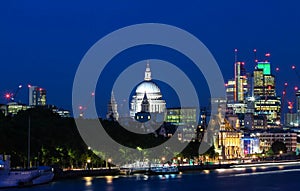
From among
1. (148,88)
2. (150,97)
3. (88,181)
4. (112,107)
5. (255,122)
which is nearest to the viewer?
(88,181)

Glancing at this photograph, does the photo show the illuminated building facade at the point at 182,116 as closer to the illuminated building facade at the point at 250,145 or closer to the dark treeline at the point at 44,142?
the illuminated building facade at the point at 250,145

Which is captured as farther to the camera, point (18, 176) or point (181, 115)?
point (181, 115)

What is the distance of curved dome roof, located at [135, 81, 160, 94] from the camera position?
163 meters

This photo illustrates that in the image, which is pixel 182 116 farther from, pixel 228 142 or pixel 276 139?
pixel 228 142

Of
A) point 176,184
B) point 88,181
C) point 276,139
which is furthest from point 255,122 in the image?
point 88,181

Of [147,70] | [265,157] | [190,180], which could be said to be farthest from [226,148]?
[190,180]

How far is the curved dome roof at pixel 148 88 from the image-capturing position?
163 m

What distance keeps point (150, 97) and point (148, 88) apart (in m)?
2.06

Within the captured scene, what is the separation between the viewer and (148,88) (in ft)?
536

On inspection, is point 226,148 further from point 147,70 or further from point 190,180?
point 190,180

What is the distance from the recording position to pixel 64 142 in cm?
6675

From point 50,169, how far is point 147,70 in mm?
112322

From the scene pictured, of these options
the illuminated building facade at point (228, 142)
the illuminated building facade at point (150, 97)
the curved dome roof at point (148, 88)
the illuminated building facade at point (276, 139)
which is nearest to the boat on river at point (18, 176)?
the illuminated building facade at point (228, 142)

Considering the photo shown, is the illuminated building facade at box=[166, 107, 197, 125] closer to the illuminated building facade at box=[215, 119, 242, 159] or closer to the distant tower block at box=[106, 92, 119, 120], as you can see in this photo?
the distant tower block at box=[106, 92, 119, 120]
